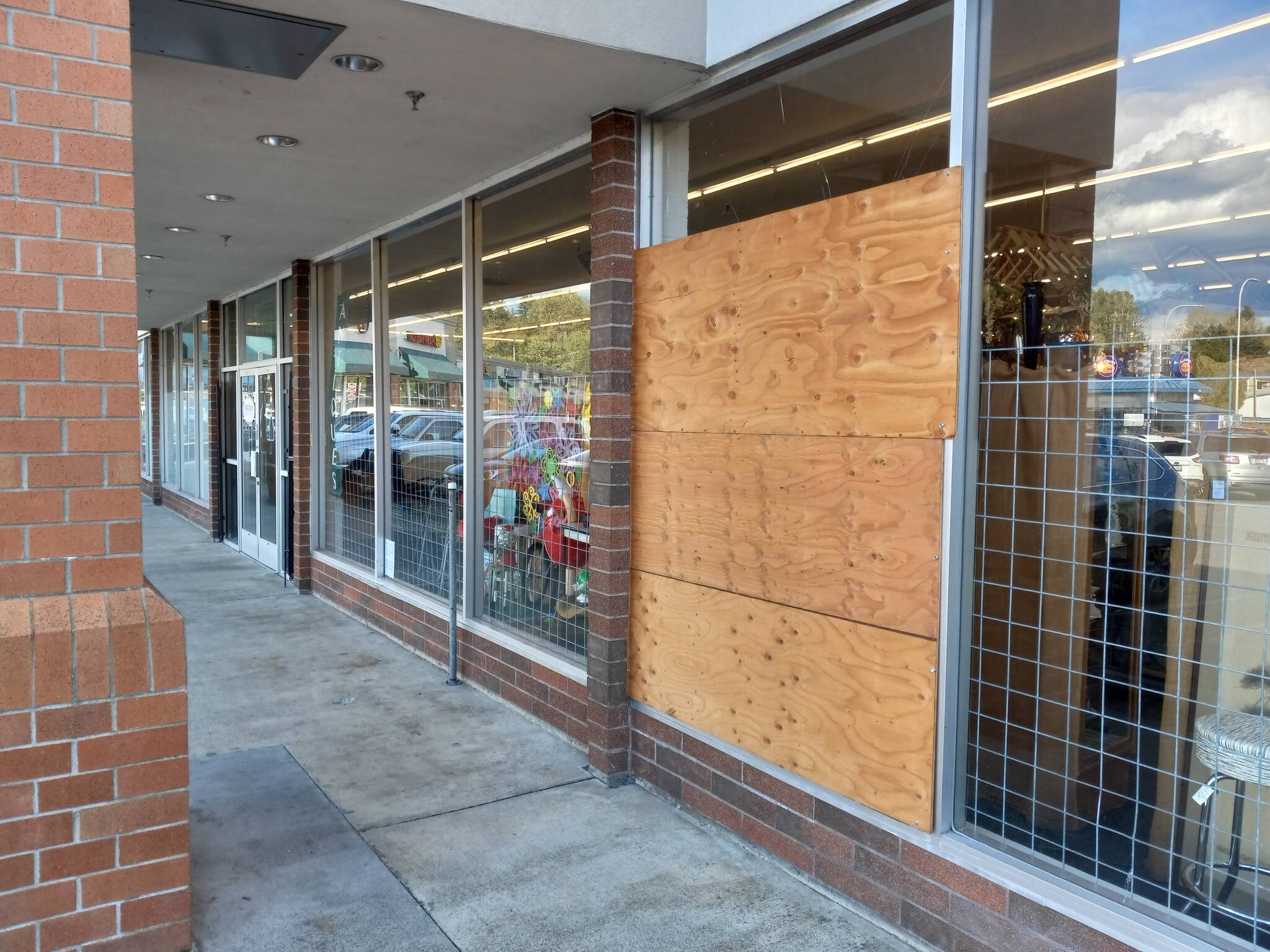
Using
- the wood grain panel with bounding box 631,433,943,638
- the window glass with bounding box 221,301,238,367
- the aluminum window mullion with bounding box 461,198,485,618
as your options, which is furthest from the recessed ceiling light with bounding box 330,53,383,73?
the window glass with bounding box 221,301,238,367

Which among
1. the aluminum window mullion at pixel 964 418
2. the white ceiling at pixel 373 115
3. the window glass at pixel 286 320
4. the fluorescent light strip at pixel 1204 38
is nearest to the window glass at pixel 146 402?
the window glass at pixel 286 320

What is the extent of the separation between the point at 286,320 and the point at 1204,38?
26.3 feet

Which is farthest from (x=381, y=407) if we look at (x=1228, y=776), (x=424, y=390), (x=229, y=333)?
(x=1228, y=776)

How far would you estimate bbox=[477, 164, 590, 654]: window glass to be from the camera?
476cm

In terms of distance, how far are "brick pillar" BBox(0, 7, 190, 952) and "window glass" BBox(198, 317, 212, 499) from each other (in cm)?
1025

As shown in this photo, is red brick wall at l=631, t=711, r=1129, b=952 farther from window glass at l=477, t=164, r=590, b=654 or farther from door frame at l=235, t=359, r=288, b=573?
door frame at l=235, t=359, r=288, b=573

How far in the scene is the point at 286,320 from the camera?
29.2 feet

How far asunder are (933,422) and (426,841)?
2452 mm

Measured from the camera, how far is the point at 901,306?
9.56ft

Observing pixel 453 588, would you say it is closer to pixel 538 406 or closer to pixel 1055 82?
pixel 538 406

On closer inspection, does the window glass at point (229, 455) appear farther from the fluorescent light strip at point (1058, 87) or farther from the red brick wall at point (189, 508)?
the fluorescent light strip at point (1058, 87)

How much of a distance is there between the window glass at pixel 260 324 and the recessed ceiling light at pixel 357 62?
592cm

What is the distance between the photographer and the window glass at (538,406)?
476 centimetres

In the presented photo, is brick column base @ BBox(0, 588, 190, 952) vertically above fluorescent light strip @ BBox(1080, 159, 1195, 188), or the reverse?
fluorescent light strip @ BBox(1080, 159, 1195, 188)
